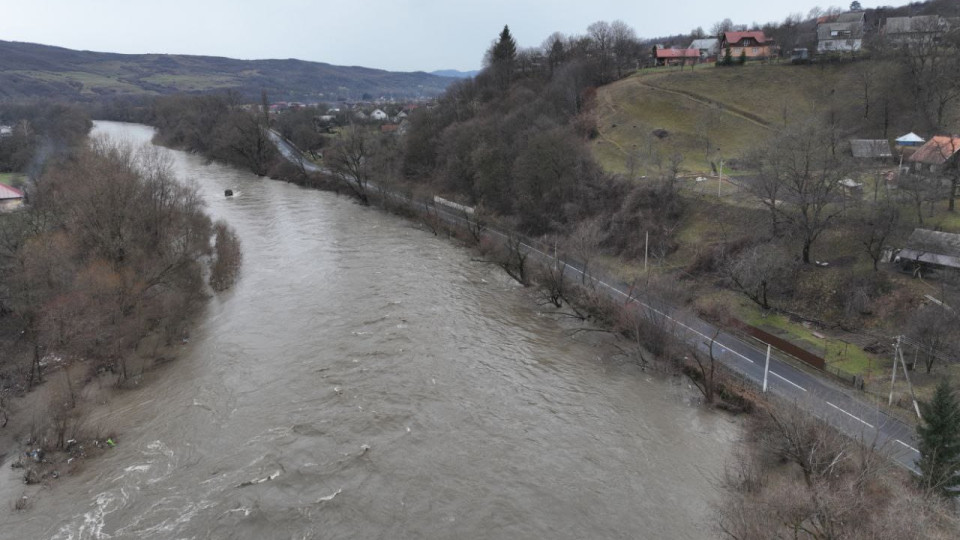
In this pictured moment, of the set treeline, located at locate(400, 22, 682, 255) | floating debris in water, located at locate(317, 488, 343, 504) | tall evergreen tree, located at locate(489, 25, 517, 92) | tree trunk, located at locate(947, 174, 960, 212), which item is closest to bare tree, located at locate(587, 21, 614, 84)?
treeline, located at locate(400, 22, 682, 255)

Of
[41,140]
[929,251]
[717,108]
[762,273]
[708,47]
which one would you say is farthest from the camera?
[708,47]

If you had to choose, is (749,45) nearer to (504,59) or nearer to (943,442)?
(504,59)

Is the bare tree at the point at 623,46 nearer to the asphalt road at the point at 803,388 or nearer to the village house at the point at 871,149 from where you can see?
the village house at the point at 871,149

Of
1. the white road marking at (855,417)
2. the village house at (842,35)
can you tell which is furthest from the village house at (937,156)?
the village house at (842,35)

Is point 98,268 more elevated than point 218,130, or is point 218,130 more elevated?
point 218,130

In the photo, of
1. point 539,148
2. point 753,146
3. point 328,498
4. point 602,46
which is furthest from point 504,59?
point 328,498

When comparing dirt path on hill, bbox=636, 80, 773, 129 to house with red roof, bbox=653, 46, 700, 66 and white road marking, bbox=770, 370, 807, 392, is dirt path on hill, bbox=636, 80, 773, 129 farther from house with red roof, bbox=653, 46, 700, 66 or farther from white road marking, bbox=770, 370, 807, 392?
white road marking, bbox=770, 370, 807, 392

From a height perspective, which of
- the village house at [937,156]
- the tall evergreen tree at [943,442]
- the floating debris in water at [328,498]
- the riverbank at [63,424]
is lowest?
the floating debris in water at [328,498]
